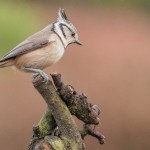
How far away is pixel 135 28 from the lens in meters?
13.7

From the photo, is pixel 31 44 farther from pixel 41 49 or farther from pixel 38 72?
pixel 38 72

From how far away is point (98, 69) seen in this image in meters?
11.5

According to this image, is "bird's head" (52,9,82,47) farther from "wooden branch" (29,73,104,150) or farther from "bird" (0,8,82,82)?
"wooden branch" (29,73,104,150)

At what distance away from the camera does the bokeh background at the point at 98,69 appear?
9117 millimetres

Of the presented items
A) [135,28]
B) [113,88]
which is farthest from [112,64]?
[135,28]

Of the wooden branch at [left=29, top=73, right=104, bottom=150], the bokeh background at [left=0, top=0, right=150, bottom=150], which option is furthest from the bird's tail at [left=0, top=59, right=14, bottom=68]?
the bokeh background at [left=0, top=0, right=150, bottom=150]

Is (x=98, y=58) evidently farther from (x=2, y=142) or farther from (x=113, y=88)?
(x=2, y=142)

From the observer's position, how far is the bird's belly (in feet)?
12.3

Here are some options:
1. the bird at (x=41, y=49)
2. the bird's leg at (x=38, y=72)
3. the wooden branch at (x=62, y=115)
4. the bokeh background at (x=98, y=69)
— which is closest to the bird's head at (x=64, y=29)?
the bird at (x=41, y=49)

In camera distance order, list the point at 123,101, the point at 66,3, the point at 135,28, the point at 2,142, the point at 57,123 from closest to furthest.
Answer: the point at 57,123 → the point at 2,142 → the point at 123,101 → the point at 135,28 → the point at 66,3

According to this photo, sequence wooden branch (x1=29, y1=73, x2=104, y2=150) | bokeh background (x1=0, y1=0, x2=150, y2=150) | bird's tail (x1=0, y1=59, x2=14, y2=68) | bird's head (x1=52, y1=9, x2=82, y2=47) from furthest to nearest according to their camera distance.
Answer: bokeh background (x1=0, y1=0, x2=150, y2=150) < bird's tail (x1=0, y1=59, x2=14, y2=68) < bird's head (x1=52, y1=9, x2=82, y2=47) < wooden branch (x1=29, y1=73, x2=104, y2=150)

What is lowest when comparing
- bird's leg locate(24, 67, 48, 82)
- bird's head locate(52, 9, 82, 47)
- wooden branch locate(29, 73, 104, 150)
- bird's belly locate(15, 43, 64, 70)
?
wooden branch locate(29, 73, 104, 150)

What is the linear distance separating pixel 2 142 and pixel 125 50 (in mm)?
4103

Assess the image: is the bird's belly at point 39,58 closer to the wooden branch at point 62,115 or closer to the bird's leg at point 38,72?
the bird's leg at point 38,72
